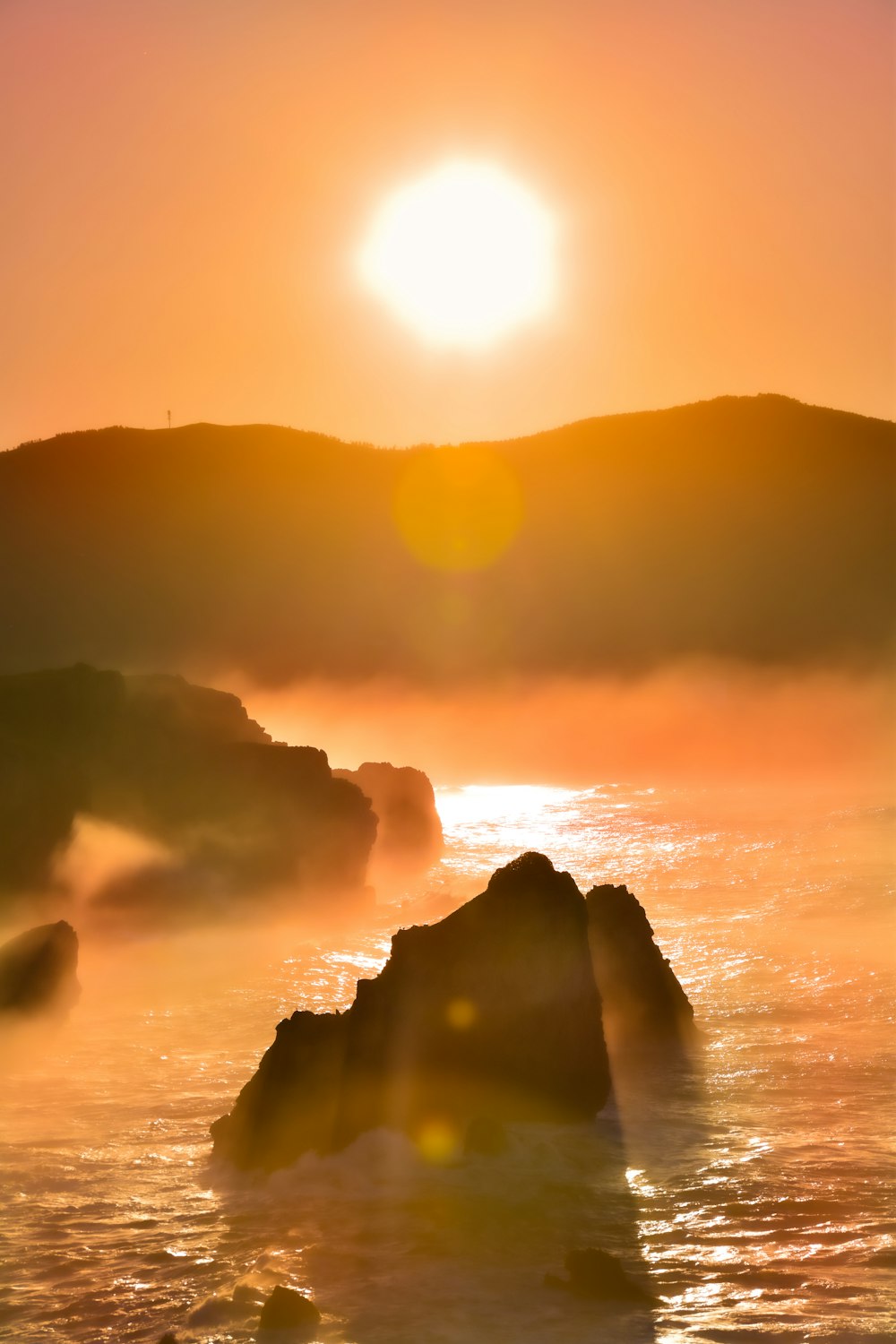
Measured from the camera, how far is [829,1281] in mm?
23812

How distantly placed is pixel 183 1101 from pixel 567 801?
86.0 meters

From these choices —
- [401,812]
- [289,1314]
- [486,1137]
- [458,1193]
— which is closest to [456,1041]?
[486,1137]

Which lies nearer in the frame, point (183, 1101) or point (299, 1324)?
point (299, 1324)

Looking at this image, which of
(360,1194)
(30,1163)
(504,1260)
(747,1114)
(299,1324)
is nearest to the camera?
(299,1324)

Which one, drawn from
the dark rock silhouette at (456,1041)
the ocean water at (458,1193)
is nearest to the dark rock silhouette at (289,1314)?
the ocean water at (458,1193)

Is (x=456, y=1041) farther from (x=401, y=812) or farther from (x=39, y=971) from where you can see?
(x=401, y=812)

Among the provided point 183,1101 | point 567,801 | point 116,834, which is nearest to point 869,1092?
point 183,1101

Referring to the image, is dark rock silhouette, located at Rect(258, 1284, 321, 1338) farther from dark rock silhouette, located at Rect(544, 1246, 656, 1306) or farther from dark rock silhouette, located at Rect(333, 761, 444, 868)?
dark rock silhouette, located at Rect(333, 761, 444, 868)

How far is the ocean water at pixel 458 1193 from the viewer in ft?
76.2

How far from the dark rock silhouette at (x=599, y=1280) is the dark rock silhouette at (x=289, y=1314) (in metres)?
3.90

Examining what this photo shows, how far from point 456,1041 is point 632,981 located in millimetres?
8171

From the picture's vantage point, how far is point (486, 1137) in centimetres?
3064

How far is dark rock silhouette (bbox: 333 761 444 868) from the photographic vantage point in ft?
268

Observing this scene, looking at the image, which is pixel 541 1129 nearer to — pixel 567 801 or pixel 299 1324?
pixel 299 1324
